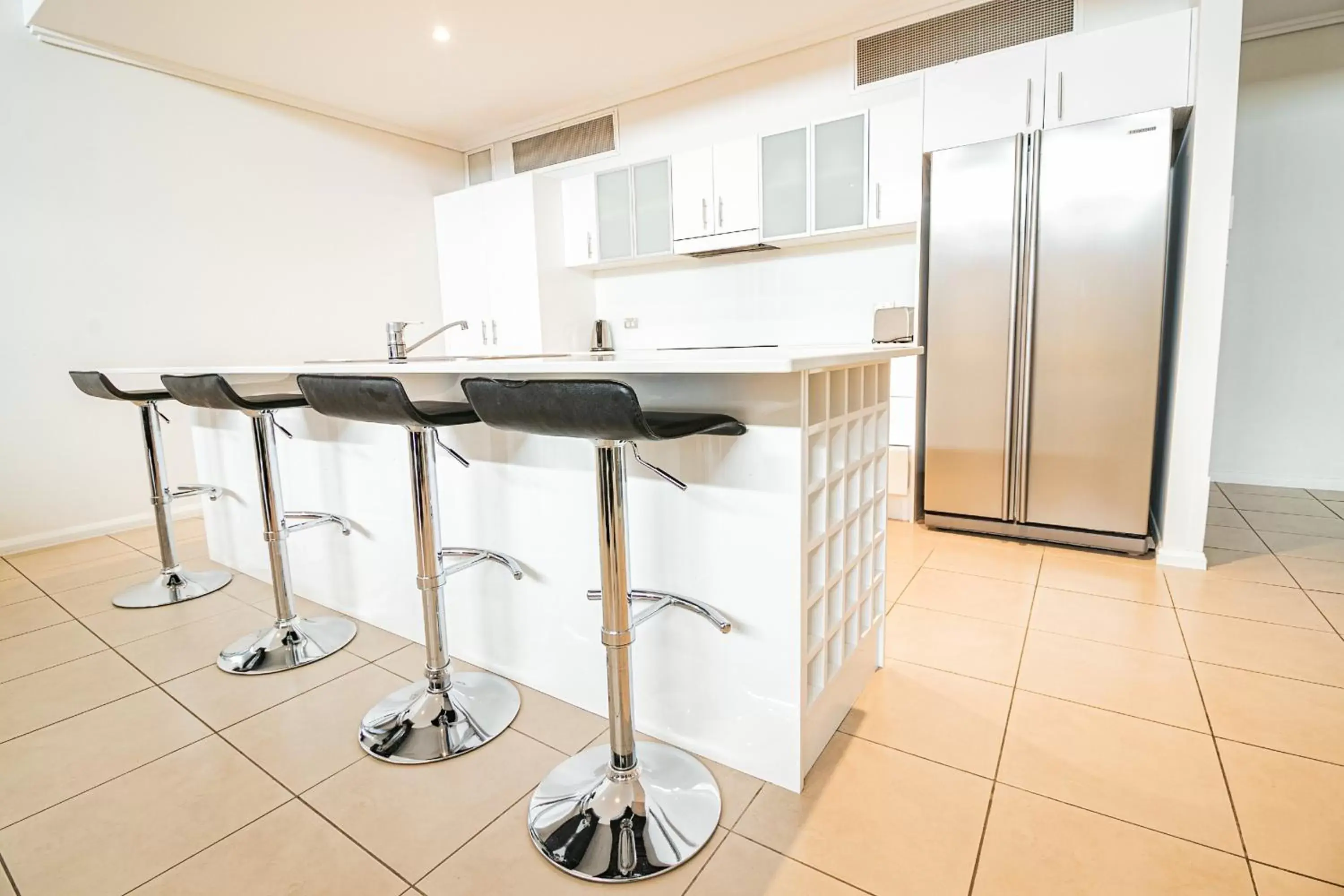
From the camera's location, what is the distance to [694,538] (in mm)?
1457

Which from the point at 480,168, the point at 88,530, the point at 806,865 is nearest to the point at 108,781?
the point at 806,865

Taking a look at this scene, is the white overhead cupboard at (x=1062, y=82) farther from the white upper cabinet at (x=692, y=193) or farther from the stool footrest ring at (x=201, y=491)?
the stool footrest ring at (x=201, y=491)

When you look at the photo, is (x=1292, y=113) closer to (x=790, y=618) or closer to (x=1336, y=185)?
(x=1336, y=185)

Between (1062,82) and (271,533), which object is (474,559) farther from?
(1062,82)

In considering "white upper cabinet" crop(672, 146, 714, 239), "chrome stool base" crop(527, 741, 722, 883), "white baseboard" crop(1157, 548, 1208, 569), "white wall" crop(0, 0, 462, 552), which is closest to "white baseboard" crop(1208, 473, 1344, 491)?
"white baseboard" crop(1157, 548, 1208, 569)

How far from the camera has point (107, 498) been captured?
361 centimetres

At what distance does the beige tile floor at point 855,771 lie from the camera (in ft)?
3.93

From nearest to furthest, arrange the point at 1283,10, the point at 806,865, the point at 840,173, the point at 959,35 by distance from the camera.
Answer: the point at 806,865 < the point at 959,35 < the point at 1283,10 < the point at 840,173

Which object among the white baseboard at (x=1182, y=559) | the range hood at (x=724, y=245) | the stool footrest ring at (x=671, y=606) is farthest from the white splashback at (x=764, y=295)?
the stool footrest ring at (x=671, y=606)

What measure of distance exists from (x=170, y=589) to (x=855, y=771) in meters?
2.76

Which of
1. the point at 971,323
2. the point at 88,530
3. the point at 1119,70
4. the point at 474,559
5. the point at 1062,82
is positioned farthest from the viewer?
the point at 88,530

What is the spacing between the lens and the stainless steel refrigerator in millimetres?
2664

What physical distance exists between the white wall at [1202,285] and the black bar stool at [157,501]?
4046 mm

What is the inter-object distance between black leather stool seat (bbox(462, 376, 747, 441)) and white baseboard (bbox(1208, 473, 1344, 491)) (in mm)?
4154
